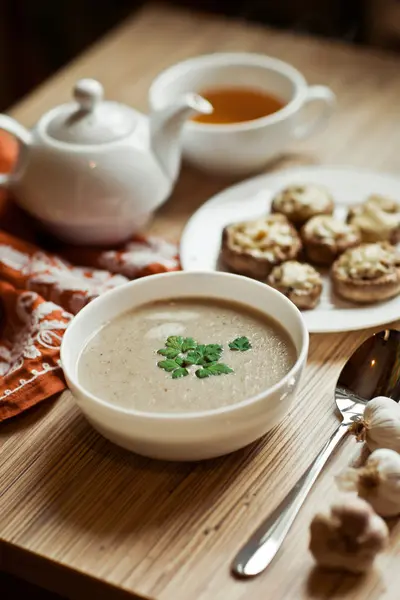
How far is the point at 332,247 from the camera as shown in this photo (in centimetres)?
147

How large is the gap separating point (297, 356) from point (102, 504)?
31cm

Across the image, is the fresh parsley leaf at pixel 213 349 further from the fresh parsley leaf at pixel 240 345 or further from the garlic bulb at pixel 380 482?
the garlic bulb at pixel 380 482

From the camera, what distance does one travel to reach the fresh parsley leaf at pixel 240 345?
3.96 feet

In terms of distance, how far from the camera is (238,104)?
183cm

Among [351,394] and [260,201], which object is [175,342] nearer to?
[351,394]

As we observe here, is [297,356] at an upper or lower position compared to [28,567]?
upper

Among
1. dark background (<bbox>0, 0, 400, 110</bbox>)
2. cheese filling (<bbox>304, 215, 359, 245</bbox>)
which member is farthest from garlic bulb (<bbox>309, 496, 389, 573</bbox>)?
dark background (<bbox>0, 0, 400, 110</bbox>)

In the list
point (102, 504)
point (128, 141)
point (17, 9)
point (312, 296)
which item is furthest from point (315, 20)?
point (102, 504)

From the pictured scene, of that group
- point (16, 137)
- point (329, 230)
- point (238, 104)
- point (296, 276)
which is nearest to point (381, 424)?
point (296, 276)

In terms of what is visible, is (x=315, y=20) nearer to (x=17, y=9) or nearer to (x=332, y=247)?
(x=17, y=9)

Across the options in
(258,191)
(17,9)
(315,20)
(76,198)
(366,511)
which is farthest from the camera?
(17,9)

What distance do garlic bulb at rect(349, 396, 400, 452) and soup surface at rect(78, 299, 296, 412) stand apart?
0.12 meters

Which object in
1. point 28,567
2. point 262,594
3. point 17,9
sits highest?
point 262,594

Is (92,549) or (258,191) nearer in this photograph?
(92,549)
